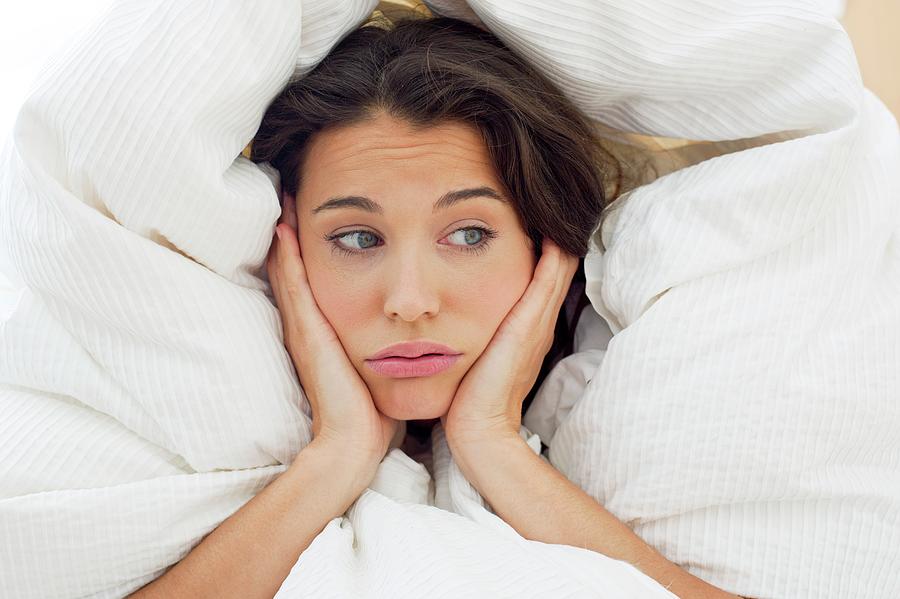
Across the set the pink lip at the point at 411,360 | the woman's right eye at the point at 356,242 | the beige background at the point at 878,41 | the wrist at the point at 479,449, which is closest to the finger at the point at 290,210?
the woman's right eye at the point at 356,242

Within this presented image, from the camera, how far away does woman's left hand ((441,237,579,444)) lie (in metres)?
1.18

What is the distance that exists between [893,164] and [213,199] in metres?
0.90

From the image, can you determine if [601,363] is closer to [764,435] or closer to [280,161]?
[764,435]

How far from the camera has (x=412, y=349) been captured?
3.67 feet

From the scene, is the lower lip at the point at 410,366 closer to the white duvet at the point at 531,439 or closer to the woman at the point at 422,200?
the woman at the point at 422,200

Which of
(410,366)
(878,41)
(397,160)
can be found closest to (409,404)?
(410,366)

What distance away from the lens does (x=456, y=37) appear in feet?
4.02

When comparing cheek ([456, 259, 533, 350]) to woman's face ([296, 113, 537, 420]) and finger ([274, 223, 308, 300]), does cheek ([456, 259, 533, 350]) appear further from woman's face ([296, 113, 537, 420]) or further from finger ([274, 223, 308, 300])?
finger ([274, 223, 308, 300])

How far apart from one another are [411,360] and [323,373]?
0.12m

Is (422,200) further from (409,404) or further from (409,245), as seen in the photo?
(409,404)

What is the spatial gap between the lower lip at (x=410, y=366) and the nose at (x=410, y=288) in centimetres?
6

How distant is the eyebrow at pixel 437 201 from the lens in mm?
1119

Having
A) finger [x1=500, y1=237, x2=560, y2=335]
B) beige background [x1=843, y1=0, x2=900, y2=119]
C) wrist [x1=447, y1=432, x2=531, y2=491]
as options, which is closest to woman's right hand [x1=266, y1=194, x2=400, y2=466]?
wrist [x1=447, y1=432, x2=531, y2=491]

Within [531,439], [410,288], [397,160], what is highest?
[397,160]
